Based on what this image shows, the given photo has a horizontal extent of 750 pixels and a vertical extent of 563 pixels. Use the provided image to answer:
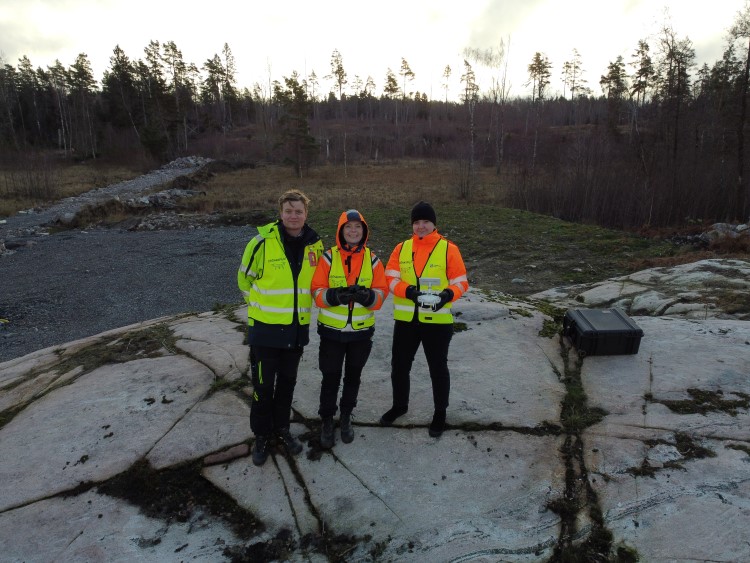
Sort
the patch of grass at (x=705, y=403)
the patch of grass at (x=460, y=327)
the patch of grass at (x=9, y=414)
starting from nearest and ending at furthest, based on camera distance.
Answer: the patch of grass at (x=705, y=403) < the patch of grass at (x=9, y=414) < the patch of grass at (x=460, y=327)

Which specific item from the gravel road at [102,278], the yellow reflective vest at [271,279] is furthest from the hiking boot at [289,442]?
the gravel road at [102,278]

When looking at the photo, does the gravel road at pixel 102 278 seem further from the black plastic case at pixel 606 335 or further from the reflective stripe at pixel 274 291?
the black plastic case at pixel 606 335

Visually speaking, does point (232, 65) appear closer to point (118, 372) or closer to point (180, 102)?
point (180, 102)

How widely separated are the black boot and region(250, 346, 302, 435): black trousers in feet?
0.98

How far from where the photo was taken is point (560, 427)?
3.46 meters

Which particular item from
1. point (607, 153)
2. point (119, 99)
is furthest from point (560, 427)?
point (119, 99)

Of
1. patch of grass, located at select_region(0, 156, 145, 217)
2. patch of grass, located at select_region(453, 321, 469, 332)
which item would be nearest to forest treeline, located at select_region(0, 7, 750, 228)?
patch of grass, located at select_region(0, 156, 145, 217)

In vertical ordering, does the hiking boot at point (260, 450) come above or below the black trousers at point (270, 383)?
below

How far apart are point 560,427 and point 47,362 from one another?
544 cm

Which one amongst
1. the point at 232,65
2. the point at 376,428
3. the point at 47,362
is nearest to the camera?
the point at 376,428

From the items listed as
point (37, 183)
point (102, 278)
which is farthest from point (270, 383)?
point (37, 183)

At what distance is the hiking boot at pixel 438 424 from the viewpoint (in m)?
3.42

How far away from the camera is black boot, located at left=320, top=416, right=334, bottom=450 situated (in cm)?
331

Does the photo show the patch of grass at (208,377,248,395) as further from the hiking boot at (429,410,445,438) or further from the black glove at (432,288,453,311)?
the black glove at (432,288,453,311)
